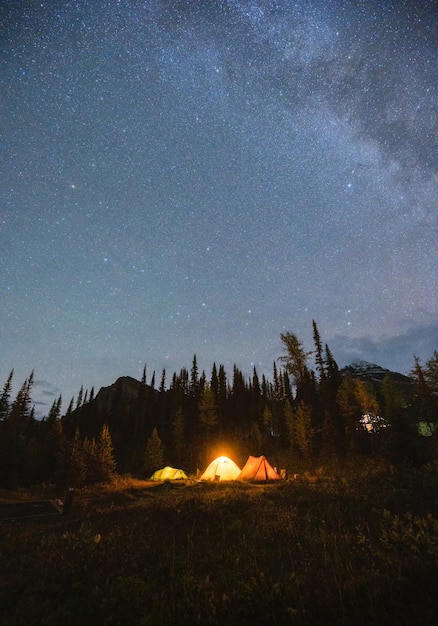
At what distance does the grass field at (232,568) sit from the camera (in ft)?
15.1

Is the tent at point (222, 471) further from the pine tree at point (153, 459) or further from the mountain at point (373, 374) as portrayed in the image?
the mountain at point (373, 374)

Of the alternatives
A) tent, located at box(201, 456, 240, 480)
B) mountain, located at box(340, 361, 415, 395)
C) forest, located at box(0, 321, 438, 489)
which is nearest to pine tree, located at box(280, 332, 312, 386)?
forest, located at box(0, 321, 438, 489)

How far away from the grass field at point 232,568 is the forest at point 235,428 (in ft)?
42.1

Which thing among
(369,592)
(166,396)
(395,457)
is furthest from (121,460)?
(369,592)

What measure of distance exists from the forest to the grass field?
12.8 m

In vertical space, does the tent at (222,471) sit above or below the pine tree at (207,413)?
below

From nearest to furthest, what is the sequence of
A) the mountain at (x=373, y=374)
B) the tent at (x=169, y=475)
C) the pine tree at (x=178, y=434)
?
the tent at (x=169, y=475), the pine tree at (x=178, y=434), the mountain at (x=373, y=374)

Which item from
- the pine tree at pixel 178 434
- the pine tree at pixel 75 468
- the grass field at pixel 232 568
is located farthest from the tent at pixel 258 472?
the pine tree at pixel 178 434

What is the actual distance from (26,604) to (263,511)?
7769mm

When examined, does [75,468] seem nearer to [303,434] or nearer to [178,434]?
[303,434]

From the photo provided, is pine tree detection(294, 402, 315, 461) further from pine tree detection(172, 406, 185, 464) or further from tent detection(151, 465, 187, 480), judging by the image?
pine tree detection(172, 406, 185, 464)

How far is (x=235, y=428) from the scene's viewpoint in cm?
6506

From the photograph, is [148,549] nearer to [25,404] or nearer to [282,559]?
[282,559]

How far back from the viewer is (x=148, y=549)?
773cm
